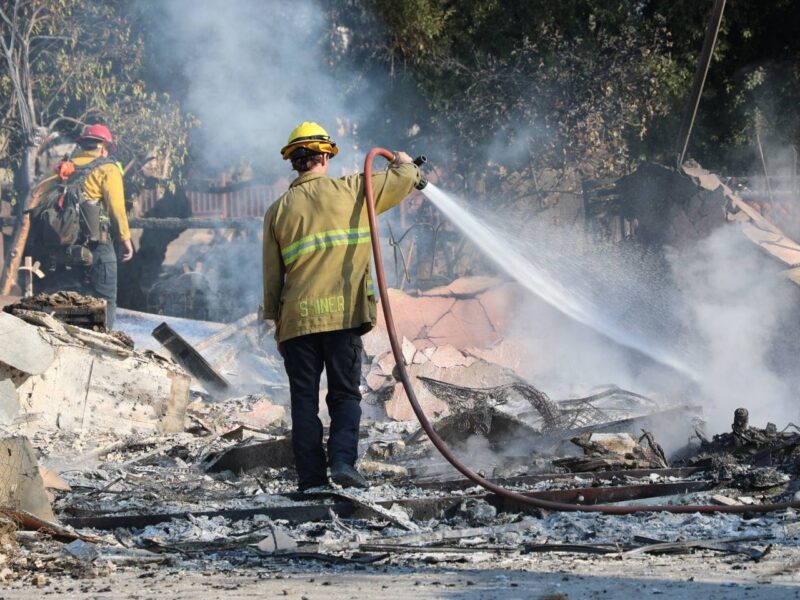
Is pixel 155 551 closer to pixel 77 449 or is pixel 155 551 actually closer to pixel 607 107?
pixel 77 449

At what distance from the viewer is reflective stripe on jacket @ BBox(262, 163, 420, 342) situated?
16.0 feet

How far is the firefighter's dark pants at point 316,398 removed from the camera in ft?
16.3

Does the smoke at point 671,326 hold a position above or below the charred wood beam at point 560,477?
above

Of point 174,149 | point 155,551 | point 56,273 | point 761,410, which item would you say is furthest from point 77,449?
point 174,149

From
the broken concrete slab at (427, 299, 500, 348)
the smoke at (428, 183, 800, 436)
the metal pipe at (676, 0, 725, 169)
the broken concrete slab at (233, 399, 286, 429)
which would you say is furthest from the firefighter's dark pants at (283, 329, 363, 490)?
the broken concrete slab at (427, 299, 500, 348)

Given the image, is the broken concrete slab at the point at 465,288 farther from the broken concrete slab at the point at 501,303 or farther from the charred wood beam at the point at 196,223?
the charred wood beam at the point at 196,223

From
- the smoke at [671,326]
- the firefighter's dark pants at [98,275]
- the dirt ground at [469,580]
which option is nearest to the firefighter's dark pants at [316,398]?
the dirt ground at [469,580]

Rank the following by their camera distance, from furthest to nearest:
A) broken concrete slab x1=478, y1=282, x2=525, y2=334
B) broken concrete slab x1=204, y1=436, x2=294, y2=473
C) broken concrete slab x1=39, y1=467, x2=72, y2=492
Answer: broken concrete slab x1=478, y1=282, x2=525, y2=334 < broken concrete slab x1=204, y1=436, x2=294, y2=473 < broken concrete slab x1=39, y1=467, x2=72, y2=492

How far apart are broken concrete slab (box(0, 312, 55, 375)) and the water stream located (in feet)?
10.9

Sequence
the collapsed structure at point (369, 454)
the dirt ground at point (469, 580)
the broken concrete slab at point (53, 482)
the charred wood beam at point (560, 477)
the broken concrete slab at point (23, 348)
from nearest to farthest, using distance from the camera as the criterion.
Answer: the dirt ground at point (469, 580) < the collapsed structure at point (369, 454) < the charred wood beam at point (560, 477) < the broken concrete slab at point (53, 482) < the broken concrete slab at point (23, 348)

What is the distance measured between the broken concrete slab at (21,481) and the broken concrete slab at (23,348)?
290 centimetres

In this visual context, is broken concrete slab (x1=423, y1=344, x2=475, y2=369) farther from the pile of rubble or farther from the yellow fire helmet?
the yellow fire helmet

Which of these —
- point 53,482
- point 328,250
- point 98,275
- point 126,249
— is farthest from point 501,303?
point 53,482

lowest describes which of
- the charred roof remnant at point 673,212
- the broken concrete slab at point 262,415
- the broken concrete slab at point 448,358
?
the broken concrete slab at point 262,415
